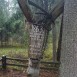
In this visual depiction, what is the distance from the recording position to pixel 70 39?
9.38 feet

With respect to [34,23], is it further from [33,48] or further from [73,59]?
[73,59]

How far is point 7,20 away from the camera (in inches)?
683

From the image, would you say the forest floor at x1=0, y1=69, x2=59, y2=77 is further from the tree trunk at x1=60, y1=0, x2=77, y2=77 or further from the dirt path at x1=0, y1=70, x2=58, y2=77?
the tree trunk at x1=60, y1=0, x2=77, y2=77

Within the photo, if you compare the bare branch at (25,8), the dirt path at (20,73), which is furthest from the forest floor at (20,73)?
the bare branch at (25,8)

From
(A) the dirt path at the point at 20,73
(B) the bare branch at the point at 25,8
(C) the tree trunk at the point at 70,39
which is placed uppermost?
(B) the bare branch at the point at 25,8

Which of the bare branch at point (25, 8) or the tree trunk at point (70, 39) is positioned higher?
the bare branch at point (25, 8)

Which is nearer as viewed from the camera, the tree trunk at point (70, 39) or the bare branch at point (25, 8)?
the tree trunk at point (70, 39)

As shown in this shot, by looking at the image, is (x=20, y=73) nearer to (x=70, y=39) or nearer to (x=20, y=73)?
(x=20, y=73)

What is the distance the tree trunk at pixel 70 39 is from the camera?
2.84 meters

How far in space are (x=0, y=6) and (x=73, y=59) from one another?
15.5 metres

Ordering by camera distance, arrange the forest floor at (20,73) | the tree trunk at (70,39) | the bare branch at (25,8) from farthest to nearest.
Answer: the forest floor at (20,73) → the bare branch at (25,8) → the tree trunk at (70,39)

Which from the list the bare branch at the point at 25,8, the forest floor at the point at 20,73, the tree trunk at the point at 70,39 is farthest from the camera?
the forest floor at the point at 20,73

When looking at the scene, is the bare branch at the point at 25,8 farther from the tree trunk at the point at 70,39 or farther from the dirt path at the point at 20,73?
the dirt path at the point at 20,73

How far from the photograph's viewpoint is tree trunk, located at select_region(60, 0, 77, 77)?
112 inches
